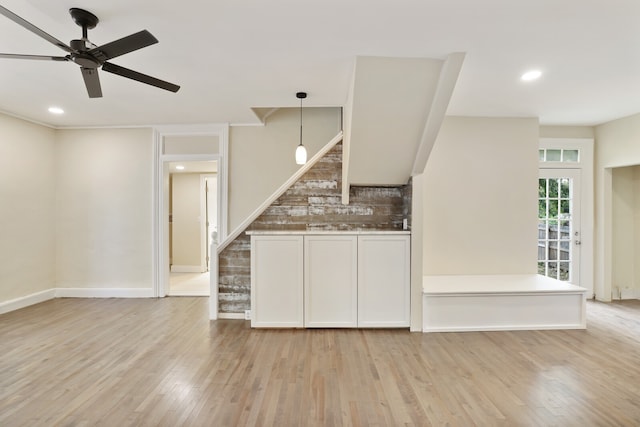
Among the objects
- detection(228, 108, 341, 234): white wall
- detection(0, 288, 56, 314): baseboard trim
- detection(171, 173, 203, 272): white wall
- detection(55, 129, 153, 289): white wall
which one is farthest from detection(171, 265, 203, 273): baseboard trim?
detection(228, 108, 341, 234): white wall

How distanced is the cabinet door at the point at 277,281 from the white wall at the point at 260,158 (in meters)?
1.41

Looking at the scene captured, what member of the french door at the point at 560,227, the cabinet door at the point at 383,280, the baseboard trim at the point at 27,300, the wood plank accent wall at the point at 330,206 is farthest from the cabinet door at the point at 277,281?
the french door at the point at 560,227

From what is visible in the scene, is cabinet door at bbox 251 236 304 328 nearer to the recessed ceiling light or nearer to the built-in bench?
the built-in bench

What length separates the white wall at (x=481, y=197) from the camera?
4.37m

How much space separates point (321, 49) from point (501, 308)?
3325 mm

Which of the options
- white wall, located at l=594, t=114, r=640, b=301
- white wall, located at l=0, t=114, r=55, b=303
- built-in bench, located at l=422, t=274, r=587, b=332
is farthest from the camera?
white wall, located at l=594, t=114, r=640, b=301

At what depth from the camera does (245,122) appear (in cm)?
484

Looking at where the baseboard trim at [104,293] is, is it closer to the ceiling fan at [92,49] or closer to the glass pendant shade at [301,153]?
the glass pendant shade at [301,153]

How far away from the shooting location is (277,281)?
3.70 metres

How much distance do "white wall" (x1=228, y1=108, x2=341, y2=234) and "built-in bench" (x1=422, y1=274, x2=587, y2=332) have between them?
2713 mm

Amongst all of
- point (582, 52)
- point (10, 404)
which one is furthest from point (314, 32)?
point (10, 404)

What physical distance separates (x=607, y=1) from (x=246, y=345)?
389 cm

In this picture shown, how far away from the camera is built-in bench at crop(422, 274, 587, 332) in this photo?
3604 mm

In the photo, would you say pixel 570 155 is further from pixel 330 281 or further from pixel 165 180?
pixel 165 180
